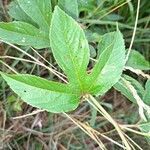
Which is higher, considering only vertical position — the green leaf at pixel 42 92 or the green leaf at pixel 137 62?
the green leaf at pixel 42 92

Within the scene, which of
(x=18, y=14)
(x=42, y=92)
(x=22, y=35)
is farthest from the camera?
(x=18, y=14)

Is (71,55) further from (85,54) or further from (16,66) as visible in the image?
(16,66)

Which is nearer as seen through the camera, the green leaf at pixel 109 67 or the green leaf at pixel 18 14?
the green leaf at pixel 109 67

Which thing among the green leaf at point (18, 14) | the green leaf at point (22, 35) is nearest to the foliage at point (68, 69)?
the green leaf at point (22, 35)

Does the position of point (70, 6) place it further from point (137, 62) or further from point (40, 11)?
point (137, 62)

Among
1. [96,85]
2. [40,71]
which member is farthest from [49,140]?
[96,85]

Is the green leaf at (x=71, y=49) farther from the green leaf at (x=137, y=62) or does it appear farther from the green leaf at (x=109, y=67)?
the green leaf at (x=137, y=62)

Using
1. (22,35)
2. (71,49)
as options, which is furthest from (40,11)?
(71,49)
